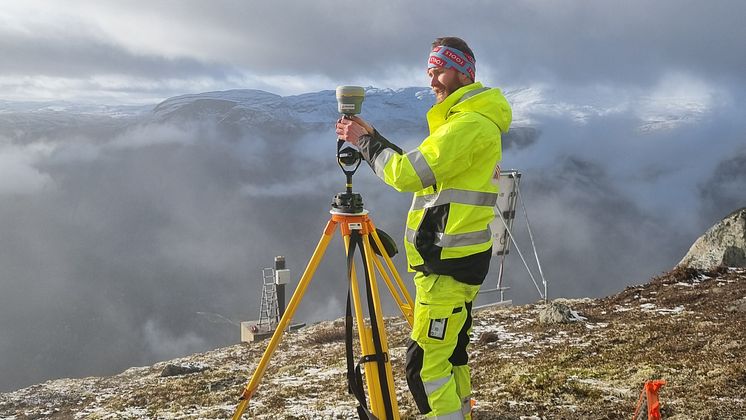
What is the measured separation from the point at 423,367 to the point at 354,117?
1.79 m

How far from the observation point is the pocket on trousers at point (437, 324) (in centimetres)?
345

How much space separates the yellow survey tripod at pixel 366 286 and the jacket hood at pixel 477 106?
767 mm

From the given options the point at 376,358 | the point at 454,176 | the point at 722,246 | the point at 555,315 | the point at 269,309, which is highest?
the point at 454,176

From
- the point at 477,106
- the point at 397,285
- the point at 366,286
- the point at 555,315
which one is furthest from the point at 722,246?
the point at 477,106

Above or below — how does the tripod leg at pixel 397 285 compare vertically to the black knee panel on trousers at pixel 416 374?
above

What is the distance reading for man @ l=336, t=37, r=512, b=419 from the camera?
342cm

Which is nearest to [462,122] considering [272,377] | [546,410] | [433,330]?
[433,330]

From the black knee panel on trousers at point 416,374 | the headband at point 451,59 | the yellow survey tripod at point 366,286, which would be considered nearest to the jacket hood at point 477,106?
the headband at point 451,59

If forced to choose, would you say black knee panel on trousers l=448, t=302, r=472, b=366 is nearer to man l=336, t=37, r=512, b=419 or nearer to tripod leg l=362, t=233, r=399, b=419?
man l=336, t=37, r=512, b=419

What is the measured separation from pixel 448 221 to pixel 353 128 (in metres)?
0.93

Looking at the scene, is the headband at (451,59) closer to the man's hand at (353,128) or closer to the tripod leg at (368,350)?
the man's hand at (353,128)

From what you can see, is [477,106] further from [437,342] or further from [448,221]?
[437,342]

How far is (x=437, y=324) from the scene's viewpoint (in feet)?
11.3

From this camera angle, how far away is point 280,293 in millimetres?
20656
